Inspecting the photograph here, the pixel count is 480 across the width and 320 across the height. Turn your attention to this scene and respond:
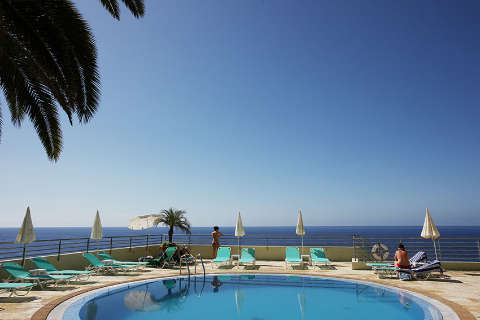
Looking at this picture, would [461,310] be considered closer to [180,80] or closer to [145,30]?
[145,30]

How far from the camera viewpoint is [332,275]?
1080cm

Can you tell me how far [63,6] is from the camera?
5.07 metres

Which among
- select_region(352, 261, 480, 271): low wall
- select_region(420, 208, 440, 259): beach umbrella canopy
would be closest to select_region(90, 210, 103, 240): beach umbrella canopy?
select_region(420, 208, 440, 259): beach umbrella canopy

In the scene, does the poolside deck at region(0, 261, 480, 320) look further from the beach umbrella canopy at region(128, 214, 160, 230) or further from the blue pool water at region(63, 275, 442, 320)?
the beach umbrella canopy at region(128, 214, 160, 230)

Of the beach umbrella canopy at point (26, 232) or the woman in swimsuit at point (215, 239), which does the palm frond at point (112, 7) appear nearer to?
the beach umbrella canopy at point (26, 232)

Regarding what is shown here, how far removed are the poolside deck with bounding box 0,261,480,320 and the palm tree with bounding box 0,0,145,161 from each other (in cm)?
324

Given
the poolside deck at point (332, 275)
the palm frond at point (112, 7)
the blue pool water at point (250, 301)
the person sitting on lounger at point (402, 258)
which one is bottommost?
the blue pool water at point (250, 301)

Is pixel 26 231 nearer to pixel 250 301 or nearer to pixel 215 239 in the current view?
pixel 250 301

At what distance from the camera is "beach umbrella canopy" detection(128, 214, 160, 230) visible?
14981mm

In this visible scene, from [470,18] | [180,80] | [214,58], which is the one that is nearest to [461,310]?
[470,18]

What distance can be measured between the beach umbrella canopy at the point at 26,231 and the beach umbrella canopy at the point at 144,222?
18.4 ft

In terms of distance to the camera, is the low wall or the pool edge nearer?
the pool edge

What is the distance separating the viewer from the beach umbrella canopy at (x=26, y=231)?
30.0 ft

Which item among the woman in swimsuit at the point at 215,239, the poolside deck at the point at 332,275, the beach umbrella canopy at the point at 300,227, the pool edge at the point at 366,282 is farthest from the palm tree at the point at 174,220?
the beach umbrella canopy at the point at 300,227
